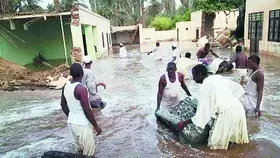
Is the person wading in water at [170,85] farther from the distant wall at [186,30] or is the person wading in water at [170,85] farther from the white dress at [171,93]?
the distant wall at [186,30]

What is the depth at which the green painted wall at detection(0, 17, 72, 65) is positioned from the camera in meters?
19.5

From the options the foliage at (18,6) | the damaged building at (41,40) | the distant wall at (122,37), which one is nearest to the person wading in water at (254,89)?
the damaged building at (41,40)

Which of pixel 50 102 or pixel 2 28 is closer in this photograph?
pixel 50 102

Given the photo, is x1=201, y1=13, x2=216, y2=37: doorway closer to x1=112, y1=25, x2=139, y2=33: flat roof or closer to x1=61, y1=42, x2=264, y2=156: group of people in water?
x1=112, y1=25, x2=139, y2=33: flat roof

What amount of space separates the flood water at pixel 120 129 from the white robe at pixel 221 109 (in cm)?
42

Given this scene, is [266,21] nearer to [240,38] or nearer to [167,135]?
[240,38]

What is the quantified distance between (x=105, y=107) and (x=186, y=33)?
32826 mm

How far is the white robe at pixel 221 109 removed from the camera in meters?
3.93

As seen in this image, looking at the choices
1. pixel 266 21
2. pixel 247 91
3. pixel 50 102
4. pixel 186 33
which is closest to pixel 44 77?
pixel 50 102

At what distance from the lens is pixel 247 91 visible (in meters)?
5.57

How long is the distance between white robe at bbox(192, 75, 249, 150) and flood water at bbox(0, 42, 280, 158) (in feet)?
1.39

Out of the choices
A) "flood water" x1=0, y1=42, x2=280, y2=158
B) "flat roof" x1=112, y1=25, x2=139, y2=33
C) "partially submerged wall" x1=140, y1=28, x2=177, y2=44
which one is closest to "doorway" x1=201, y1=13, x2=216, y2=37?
"partially submerged wall" x1=140, y1=28, x2=177, y2=44

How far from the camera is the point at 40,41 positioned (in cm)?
2081

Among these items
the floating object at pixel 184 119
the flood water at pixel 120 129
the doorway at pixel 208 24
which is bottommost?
the flood water at pixel 120 129
